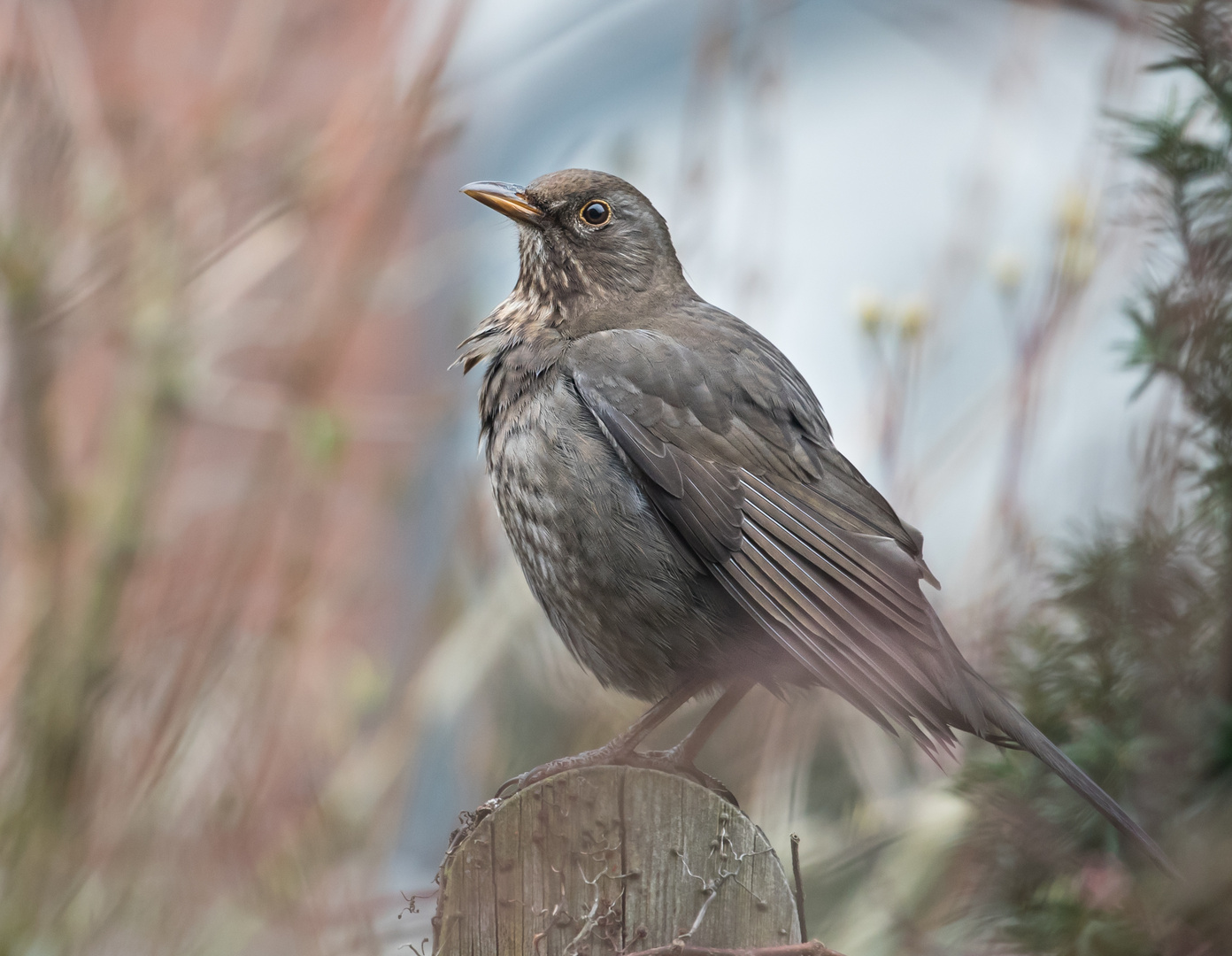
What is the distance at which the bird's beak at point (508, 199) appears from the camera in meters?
3.19

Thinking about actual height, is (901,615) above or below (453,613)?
above

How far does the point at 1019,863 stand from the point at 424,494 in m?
3.71

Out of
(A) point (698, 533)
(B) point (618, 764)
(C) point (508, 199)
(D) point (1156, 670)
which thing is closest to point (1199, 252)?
(D) point (1156, 670)

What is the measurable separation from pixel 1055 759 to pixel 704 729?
797 millimetres

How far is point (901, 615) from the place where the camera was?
2377mm

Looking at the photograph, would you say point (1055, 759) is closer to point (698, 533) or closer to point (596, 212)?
point (698, 533)

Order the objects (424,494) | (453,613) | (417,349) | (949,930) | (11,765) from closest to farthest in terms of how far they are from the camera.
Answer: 1. (949,930)
2. (11,765)
3. (453,613)
4. (424,494)
5. (417,349)

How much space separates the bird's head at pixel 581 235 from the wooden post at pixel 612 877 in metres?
1.65

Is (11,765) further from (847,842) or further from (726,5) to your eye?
(726,5)

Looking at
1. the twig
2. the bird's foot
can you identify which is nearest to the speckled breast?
the bird's foot

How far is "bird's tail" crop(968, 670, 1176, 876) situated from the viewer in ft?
5.91

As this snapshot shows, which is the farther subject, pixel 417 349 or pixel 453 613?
pixel 417 349

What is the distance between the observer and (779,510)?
2.57 m

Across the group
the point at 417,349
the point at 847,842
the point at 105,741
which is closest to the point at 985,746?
the point at 847,842
